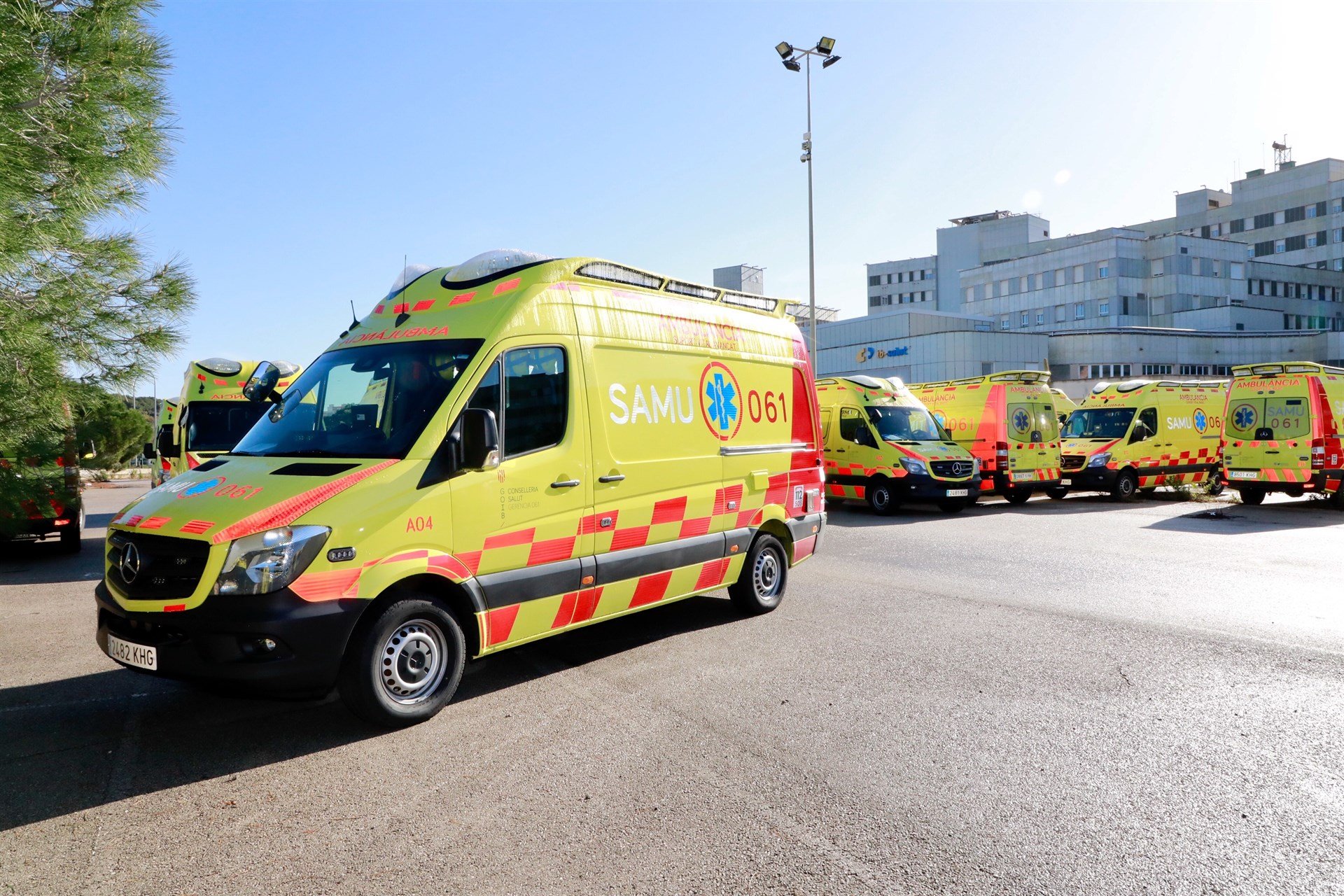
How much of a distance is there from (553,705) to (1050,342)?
220ft

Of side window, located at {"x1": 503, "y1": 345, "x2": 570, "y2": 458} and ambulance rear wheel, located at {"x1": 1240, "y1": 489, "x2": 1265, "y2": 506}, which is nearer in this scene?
side window, located at {"x1": 503, "y1": 345, "x2": 570, "y2": 458}

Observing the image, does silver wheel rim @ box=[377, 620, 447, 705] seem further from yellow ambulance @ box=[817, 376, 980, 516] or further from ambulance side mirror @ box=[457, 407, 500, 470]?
yellow ambulance @ box=[817, 376, 980, 516]

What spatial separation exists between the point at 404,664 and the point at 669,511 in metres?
2.36

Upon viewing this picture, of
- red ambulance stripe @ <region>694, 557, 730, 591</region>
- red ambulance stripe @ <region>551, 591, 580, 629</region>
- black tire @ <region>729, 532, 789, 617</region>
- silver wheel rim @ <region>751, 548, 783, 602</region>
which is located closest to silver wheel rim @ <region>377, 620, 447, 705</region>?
red ambulance stripe @ <region>551, 591, 580, 629</region>

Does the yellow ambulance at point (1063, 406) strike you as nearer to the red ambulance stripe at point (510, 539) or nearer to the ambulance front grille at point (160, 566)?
the red ambulance stripe at point (510, 539)

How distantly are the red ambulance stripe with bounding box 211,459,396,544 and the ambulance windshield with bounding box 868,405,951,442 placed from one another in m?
13.3

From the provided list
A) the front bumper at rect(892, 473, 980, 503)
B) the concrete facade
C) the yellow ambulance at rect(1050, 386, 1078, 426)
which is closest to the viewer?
the front bumper at rect(892, 473, 980, 503)

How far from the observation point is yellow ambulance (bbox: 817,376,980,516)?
52.7ft

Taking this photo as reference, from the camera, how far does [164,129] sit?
6.89 metres

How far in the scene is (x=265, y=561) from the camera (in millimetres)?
4340

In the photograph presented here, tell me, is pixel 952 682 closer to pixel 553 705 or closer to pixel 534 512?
pixel 553 705

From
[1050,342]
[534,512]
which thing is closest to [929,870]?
[534,512]

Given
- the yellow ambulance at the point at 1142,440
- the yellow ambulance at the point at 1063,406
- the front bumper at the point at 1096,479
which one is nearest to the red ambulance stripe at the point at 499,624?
the front bumper at the point at 1096,479

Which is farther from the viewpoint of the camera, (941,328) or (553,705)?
(941,328)
